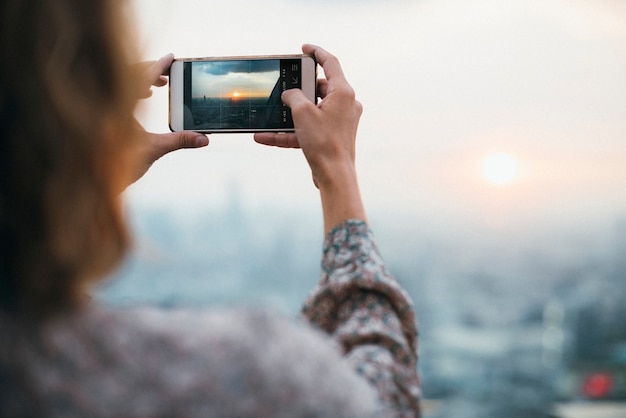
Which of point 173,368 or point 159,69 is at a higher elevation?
point 159,69

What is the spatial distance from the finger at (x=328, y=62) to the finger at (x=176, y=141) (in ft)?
0.61

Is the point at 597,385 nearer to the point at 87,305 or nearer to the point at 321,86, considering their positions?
the point at 321,86

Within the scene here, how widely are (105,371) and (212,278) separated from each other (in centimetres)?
77

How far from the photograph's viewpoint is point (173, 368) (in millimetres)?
377

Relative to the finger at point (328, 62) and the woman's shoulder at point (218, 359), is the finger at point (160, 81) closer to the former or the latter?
the finger at point (328, 62)

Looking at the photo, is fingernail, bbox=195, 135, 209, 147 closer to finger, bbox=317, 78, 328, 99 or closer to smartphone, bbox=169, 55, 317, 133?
smartphone, bbox=169, 55, 317, 133

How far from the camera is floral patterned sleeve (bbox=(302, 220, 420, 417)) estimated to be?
45cm

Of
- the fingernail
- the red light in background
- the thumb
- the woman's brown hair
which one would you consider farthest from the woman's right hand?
the red light in background

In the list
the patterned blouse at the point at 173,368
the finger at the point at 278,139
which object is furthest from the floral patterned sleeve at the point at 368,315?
the finger at the point at 278,139

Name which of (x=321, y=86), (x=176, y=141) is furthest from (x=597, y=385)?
(x=176, y=141)

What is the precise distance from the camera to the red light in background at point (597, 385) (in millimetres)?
1327

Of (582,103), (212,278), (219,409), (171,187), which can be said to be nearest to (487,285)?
(582,103)

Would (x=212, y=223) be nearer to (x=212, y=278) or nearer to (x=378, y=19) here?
(x=212, y=278)

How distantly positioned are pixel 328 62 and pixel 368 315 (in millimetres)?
438
